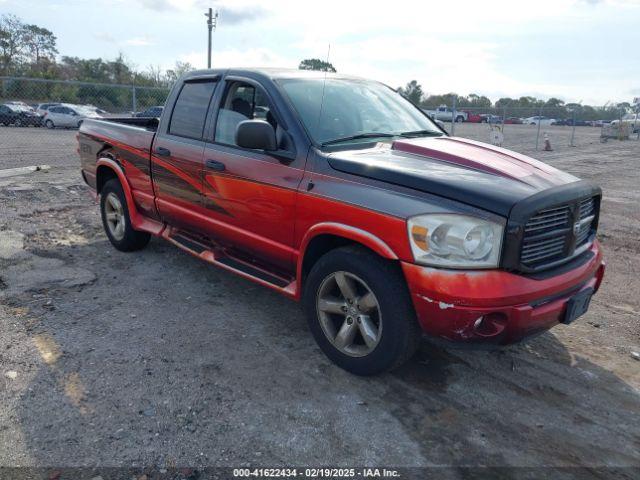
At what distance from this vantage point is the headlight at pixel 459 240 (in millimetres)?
2822

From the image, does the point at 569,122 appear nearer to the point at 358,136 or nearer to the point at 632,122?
the point at 632,122

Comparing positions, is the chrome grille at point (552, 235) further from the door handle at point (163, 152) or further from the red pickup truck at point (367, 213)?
the door handle at point (163, 152)

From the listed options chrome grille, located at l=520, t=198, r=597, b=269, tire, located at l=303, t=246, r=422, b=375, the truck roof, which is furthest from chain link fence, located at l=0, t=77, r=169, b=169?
chrome grille, located at l=520, t=198, r=597, b=269

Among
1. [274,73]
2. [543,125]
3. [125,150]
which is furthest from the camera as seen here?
[543,125]

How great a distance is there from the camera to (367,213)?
10.2ft

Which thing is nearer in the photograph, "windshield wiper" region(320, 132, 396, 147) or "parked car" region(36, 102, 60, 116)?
"windshield wiper" region(320, 132, 396, 147)

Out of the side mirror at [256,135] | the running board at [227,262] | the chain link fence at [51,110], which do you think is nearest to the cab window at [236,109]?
the side mirror at [256,135]

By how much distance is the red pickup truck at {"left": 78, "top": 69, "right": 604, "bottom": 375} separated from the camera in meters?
2.85

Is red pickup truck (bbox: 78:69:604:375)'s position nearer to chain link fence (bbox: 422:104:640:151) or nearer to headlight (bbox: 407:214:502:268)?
headlight (bbox: 407:214:502:268)

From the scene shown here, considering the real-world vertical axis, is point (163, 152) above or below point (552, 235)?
above

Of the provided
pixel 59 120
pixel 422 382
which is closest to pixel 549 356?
pixel 422 382

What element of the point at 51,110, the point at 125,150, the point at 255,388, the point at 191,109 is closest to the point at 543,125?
the point at 51,110

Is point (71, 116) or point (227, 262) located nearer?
point (227, 262)

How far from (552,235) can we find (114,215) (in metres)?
4.62
